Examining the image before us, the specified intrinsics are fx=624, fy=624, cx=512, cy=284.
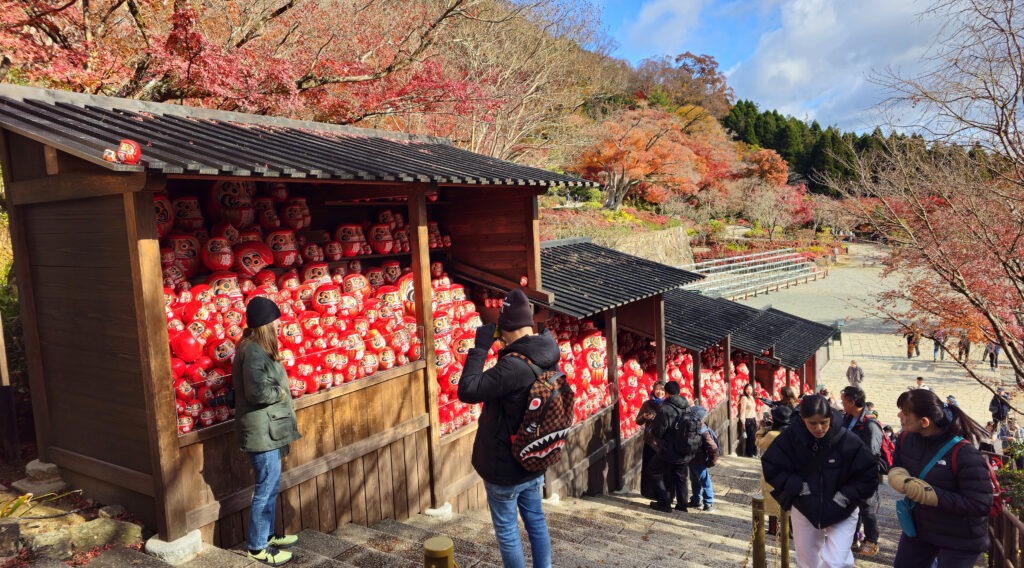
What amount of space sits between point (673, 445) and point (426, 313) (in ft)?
11.8

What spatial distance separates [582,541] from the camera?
18.9ft

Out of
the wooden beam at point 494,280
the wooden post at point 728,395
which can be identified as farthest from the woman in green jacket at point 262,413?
the wooden post at point 728,395

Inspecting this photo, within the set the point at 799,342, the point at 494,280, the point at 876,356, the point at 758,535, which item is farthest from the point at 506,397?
the point at 876,356

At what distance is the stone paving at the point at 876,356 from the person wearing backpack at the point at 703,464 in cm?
423

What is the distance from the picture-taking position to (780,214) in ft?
133

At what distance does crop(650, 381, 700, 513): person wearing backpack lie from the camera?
7.37 metres

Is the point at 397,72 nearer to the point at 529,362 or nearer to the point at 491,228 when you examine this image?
the point at 491,228

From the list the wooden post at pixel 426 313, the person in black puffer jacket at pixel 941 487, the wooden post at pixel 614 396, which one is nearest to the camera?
the person in black puffer jacket at pixel 941 487

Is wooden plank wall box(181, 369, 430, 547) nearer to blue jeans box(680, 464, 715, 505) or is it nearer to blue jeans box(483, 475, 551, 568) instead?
blue jeans box(483, 475, 551, 568)

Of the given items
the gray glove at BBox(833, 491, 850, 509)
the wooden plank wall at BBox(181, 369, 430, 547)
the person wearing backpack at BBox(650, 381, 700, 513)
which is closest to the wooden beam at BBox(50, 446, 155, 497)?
the wooden plank wall at BBox(181, 369, 430, 547)

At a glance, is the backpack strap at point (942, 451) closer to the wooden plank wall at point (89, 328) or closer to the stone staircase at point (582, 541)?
the stone staircase at point (582, 541)

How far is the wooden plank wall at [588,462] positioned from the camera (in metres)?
7.84

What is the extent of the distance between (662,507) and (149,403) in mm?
6058

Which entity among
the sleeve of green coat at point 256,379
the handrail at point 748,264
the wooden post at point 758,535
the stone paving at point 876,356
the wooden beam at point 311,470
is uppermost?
the sleeve of green coat at point 256,379
